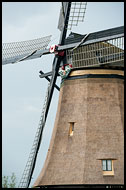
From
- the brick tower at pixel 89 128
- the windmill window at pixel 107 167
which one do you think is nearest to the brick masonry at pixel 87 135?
the brick tower at pixel 89 128

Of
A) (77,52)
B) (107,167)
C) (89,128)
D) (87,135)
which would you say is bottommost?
(107,167)

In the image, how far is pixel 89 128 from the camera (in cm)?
1645

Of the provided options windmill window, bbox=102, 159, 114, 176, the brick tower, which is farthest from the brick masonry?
windmill window, bbox=102, 159, 114, 176

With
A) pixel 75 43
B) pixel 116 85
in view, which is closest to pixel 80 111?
pixel 116 85

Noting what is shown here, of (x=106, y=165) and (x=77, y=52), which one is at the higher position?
(x=77, y=52)

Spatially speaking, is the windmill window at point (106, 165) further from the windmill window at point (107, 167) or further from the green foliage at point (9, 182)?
the green foliage at point (9, 182)

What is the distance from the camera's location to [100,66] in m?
17.0

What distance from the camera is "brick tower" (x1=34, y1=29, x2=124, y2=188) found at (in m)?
15.6

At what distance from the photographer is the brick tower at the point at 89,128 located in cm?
1562

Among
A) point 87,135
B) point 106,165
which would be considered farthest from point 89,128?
point 106,165

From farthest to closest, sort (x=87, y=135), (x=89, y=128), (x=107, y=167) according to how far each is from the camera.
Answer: (x=89, y=128)
(x=87, y=135)
(x=107, y=167)

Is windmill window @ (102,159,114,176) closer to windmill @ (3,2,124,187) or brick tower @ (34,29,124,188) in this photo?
brick tower @ (34,29,124,188)

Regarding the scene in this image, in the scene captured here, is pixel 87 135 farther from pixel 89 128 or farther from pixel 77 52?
pixel 77 52

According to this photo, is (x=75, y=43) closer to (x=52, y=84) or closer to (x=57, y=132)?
(x=52, y=84)
